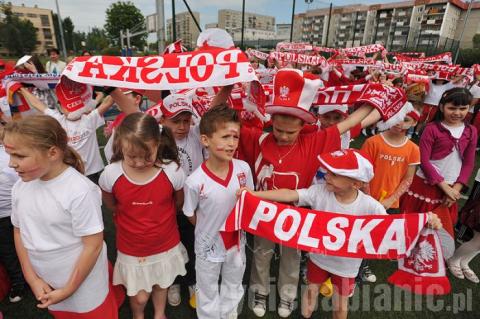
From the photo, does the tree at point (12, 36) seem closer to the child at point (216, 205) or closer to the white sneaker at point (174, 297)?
the white sneaker at point (174, 297)

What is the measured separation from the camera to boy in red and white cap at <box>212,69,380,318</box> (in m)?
2.13

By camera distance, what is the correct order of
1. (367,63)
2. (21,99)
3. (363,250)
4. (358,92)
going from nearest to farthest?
(363,250), (358,92), (21,99), (367,63)

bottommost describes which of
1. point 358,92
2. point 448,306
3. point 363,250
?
point 448,306

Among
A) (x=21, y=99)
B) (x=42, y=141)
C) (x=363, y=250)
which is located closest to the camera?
(x=42, y=141)

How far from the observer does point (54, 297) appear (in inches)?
68.2

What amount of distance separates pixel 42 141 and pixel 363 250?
7.19 feet

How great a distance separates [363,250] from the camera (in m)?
2.06

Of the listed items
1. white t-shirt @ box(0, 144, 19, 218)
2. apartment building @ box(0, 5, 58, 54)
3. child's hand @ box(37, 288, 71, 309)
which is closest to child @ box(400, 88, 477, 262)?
child's hand @ box(37, 288, 71, 309)

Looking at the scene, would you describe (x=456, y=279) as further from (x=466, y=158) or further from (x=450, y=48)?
(x=450, y=48)

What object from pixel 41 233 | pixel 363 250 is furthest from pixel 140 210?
pixel 363 250

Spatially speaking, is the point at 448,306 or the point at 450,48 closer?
the point at 448,306

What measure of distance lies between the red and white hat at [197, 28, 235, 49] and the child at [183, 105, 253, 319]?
2.53 feet

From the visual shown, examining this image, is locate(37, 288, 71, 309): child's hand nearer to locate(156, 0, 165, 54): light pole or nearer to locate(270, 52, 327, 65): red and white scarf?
locate(156, 0, 165, 54): light pole

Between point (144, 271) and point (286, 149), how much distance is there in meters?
1.52
